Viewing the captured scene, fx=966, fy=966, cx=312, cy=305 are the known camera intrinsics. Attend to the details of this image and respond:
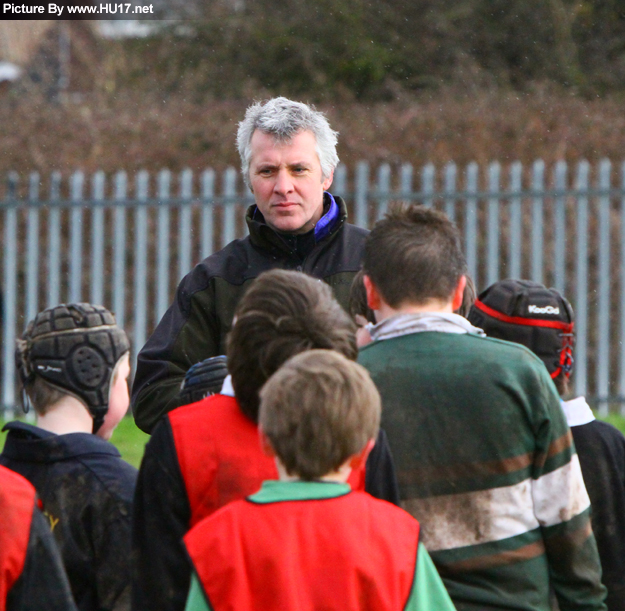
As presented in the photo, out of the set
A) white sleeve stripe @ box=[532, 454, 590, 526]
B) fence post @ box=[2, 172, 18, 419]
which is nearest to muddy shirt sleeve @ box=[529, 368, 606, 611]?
white sleeve stripe @ box=[532, 454, 590, 526]

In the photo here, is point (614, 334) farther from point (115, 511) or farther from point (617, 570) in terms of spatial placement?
point (115, 511)

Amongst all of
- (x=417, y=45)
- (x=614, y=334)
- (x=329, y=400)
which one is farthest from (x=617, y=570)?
(x=417, y=45)

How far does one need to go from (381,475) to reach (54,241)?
714 centimetres

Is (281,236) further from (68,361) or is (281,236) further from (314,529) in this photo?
(314,529)

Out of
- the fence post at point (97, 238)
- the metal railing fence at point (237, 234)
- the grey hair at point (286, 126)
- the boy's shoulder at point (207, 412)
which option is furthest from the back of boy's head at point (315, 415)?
the fence post at point (97, 238)

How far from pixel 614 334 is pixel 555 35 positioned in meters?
7.47

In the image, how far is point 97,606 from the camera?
2404mm

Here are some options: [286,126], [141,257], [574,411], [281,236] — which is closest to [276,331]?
[574,411]

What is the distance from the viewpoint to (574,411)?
2727 millimetres

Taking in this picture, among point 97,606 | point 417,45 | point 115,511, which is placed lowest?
point 97,606

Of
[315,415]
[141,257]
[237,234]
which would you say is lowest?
[315,415]

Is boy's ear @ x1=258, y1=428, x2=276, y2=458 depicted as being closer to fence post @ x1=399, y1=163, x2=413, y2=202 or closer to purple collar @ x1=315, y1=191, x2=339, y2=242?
purple collar @ x1=315, y1=191, x2=339, y2=242

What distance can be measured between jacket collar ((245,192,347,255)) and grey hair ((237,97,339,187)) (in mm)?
130

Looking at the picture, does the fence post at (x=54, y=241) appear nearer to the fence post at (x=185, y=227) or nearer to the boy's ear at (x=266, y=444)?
the fence post at (x=185, y=227)
